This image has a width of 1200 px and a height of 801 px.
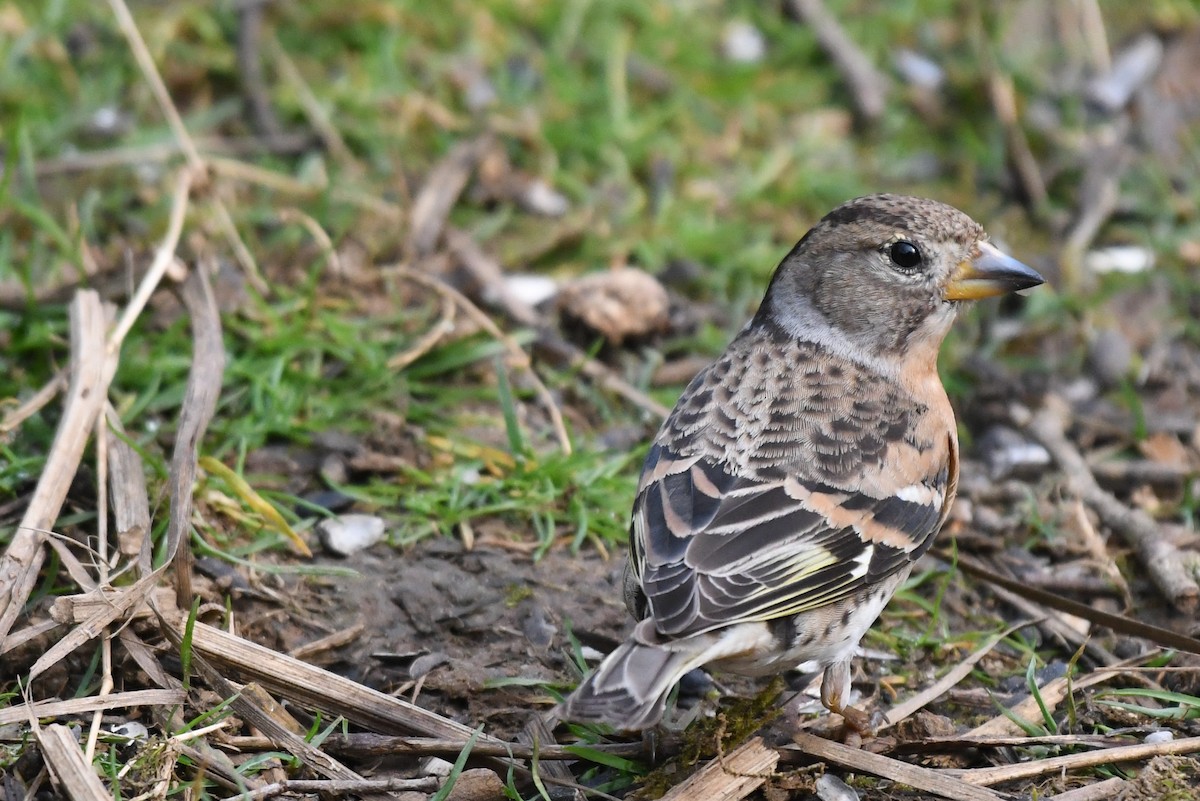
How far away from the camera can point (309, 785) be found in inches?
135

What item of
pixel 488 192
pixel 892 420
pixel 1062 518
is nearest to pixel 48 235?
pixel 488 192

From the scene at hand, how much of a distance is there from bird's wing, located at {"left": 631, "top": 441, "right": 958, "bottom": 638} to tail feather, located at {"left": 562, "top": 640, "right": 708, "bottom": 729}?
0.24ft

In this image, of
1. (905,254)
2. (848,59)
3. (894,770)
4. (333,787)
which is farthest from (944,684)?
(848,59)

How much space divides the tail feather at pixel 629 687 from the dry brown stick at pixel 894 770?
567 millimetres

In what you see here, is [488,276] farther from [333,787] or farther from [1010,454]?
[333,787]

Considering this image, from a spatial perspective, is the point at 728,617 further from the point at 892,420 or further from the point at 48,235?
the point at 48,235

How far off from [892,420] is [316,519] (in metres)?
1.81

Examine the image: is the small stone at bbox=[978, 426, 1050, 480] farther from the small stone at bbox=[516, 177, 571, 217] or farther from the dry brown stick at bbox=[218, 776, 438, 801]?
the dry brown stick at bbox=[218, 776, 438, 801]

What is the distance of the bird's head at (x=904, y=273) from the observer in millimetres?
4207

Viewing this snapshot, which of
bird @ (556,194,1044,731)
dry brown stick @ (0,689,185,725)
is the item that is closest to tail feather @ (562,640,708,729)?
bird @ (556,194,1044,731)

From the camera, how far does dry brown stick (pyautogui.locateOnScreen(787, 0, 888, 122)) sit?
722 centimetres

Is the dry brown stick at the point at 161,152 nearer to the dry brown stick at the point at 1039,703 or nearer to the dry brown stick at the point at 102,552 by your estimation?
the dry brown stick at the point at 102,552

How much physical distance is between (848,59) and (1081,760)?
4607 millimetres

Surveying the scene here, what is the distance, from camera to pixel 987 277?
13.8ft
